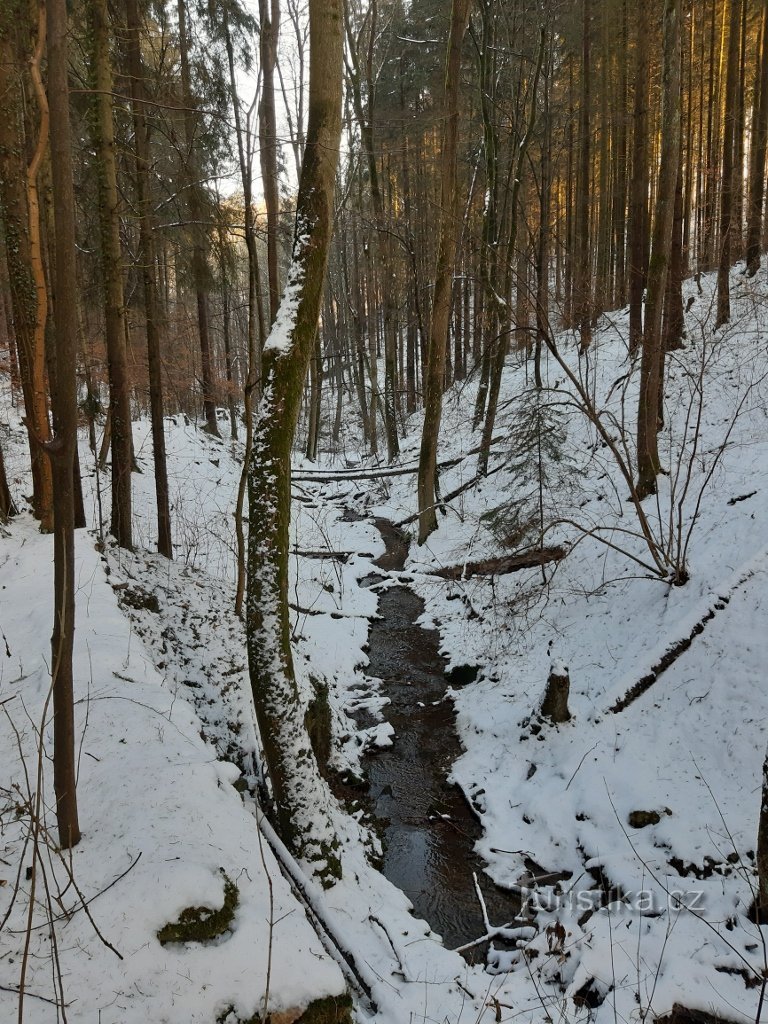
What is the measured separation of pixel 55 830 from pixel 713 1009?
3710 mm

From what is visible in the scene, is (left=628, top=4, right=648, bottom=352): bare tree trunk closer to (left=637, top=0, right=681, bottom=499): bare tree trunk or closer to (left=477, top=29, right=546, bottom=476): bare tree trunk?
(left=637, top=0, right=681, bottom=499): bare tree trunk

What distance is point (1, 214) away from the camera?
7.48m

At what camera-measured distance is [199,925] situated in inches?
108

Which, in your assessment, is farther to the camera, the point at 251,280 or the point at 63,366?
the point at 251,280

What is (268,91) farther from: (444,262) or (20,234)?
(20,234)

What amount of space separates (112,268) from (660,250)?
708 centimetres

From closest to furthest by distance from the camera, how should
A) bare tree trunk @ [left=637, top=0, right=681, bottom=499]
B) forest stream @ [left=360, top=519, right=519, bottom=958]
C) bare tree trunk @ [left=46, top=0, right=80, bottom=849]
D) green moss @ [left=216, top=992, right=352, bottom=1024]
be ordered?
bare tree trunk @ [left=46, top=0, right=80, bottom=849], green moss @ [left=216, top=992, right=352, bottom=1024], forest stream @ [left=360, top=519, right=519, bottom=958], bare tree trunk @ [left=637, top=0, right=681, bottom=499]

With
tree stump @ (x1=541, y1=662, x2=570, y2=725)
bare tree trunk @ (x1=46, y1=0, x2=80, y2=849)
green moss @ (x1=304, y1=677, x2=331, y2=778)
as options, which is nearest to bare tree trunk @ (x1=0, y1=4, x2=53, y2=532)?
green moss @ (x1=304, y1=677, x2=331, y2=778)

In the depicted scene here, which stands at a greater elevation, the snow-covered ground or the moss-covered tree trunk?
the moss-covered tree trunk

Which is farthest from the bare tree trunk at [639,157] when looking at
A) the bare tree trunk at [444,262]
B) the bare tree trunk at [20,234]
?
the bare tree trunk at [20,234]

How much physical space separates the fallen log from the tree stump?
2019 millimetres

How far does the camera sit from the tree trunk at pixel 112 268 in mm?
6492

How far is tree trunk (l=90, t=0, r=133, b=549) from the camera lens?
6492mm

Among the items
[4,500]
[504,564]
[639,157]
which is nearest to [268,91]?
[639,157]
